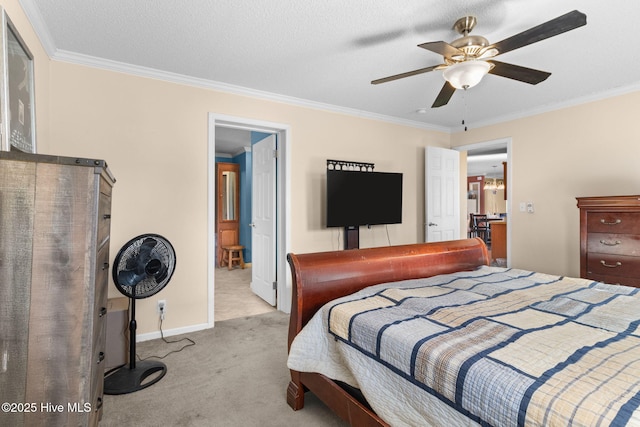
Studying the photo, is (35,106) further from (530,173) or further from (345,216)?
(530,173)

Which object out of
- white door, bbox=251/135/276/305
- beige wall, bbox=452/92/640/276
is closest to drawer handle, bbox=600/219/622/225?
beige wall, bbox=452/92/640/276

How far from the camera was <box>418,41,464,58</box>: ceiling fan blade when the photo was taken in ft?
5.90

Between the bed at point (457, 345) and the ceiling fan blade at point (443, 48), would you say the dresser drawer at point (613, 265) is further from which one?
the ceiling fan blade at point (443, 48)

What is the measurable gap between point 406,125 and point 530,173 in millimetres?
1666

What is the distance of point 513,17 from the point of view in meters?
2.04

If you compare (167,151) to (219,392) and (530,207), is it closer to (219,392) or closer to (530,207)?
(219,392)

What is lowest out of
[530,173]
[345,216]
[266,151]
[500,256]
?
[500,256]

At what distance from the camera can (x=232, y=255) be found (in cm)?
620

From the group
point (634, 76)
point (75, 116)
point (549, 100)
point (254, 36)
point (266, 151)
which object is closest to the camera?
point (254, 36)

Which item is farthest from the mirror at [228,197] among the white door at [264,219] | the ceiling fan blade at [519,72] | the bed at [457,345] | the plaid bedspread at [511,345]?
the ceiling fan blade at [519,72]

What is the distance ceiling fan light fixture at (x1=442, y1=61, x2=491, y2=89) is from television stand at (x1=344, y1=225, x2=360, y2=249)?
6.75 feet

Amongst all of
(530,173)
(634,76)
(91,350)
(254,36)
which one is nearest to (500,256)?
(530,173)

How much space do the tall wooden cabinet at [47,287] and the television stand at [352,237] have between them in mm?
2936

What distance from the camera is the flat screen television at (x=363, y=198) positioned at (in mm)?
3613
